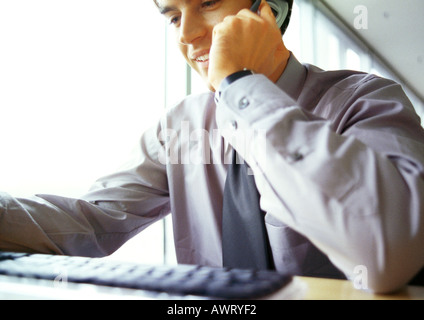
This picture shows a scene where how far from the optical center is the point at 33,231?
0.80 metres

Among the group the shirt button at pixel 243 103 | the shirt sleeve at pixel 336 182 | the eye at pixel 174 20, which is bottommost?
the shirt sleeve at pixel 336 182

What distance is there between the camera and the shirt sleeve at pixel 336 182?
467 millimetres

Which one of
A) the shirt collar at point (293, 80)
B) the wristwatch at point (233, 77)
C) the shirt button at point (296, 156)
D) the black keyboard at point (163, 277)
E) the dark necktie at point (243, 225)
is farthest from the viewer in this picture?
the shirt collar at point (293, 80)

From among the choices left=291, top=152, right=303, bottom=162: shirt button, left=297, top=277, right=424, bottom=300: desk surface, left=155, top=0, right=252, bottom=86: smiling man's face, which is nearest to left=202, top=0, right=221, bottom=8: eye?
left=155, top=0, right=252, bottom=86: smiling man's face

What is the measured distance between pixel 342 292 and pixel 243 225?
0.40 metres

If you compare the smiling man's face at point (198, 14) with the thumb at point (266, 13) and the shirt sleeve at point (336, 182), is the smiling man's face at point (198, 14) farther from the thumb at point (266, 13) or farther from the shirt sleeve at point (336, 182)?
the shirt sleeve at point (336, 182)

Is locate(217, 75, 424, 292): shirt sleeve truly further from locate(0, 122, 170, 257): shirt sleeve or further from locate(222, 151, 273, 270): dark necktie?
locate(0, 122, 170, 257): shirt sleeve

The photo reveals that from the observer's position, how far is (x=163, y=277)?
1.45 feet

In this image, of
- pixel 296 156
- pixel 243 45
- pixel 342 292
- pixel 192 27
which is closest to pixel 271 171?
pixel 296 156

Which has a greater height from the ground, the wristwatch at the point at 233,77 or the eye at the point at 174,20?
the eye at the point at 174,20

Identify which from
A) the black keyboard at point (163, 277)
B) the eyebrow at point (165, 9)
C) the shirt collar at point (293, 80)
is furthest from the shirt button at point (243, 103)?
the eyebrow at point (165, 9)

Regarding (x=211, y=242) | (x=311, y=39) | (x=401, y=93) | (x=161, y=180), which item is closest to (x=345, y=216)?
(x=401, y=93)

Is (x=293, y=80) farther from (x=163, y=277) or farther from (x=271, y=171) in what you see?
(x=163, y=277)

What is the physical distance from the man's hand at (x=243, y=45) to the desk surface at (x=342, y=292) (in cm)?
36
